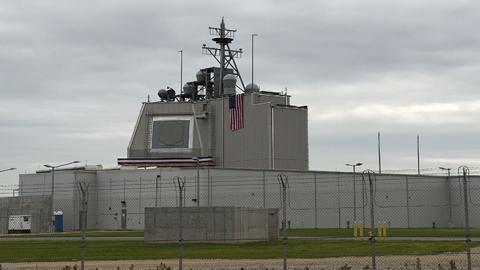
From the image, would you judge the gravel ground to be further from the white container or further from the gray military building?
the white container

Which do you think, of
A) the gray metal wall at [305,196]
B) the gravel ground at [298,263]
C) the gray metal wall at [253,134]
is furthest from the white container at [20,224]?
the gravel ground at [298,263]

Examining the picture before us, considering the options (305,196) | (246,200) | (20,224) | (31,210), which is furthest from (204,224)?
(20,224)

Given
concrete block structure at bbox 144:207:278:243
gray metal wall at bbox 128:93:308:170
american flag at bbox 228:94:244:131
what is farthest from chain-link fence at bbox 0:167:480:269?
american flag at bbox 228:94:244:131

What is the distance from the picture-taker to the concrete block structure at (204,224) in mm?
51500

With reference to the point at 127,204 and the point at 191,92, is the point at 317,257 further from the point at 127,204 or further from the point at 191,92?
the point at 191,92

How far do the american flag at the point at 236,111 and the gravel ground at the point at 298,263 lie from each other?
75.4 meters

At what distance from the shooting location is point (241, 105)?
111500mm

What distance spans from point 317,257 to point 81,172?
73188 mm

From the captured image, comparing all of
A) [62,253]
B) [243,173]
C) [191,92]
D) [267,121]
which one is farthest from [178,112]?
[62,253]

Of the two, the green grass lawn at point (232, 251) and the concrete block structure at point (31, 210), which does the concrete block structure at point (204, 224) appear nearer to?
the green grass lawn at point (232, 251)

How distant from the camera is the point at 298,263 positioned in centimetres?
3344

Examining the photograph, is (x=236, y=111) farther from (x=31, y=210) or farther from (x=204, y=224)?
(x=204, y=224)

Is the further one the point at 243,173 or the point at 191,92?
the point at 191,92

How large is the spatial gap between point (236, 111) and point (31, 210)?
30.5 m
